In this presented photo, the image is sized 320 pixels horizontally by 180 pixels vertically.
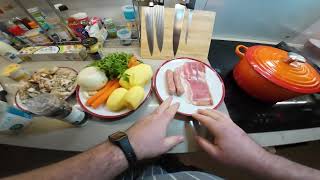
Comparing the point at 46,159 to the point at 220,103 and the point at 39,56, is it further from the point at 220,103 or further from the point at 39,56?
the point at 220,103

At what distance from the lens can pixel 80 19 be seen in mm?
716

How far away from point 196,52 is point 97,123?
0.45 m

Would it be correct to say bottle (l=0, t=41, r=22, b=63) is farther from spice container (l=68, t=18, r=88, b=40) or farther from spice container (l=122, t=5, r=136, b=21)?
spice container (l=122, t=5, r=136, b=21)

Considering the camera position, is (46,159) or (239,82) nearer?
(239,82)

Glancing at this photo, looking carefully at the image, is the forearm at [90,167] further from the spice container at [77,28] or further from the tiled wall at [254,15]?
the tiled wall at [254,15]

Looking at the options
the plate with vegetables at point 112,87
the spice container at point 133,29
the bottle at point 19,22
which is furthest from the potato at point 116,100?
the bottle at point 19,22

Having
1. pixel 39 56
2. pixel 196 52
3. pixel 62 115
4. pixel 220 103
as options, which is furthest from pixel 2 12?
pixel 220 103

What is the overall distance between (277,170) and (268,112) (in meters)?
0.21

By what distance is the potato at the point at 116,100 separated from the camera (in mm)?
502

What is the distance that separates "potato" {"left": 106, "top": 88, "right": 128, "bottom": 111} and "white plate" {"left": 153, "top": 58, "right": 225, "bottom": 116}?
0.12 meters

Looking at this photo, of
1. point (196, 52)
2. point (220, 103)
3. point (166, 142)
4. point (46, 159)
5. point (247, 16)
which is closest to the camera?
point (166, 142)

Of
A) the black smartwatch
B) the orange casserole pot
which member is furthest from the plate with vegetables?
the orange casserole pot

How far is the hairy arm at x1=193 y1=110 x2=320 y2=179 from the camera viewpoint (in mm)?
426

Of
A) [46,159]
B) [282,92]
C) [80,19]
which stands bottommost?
[46,159]
